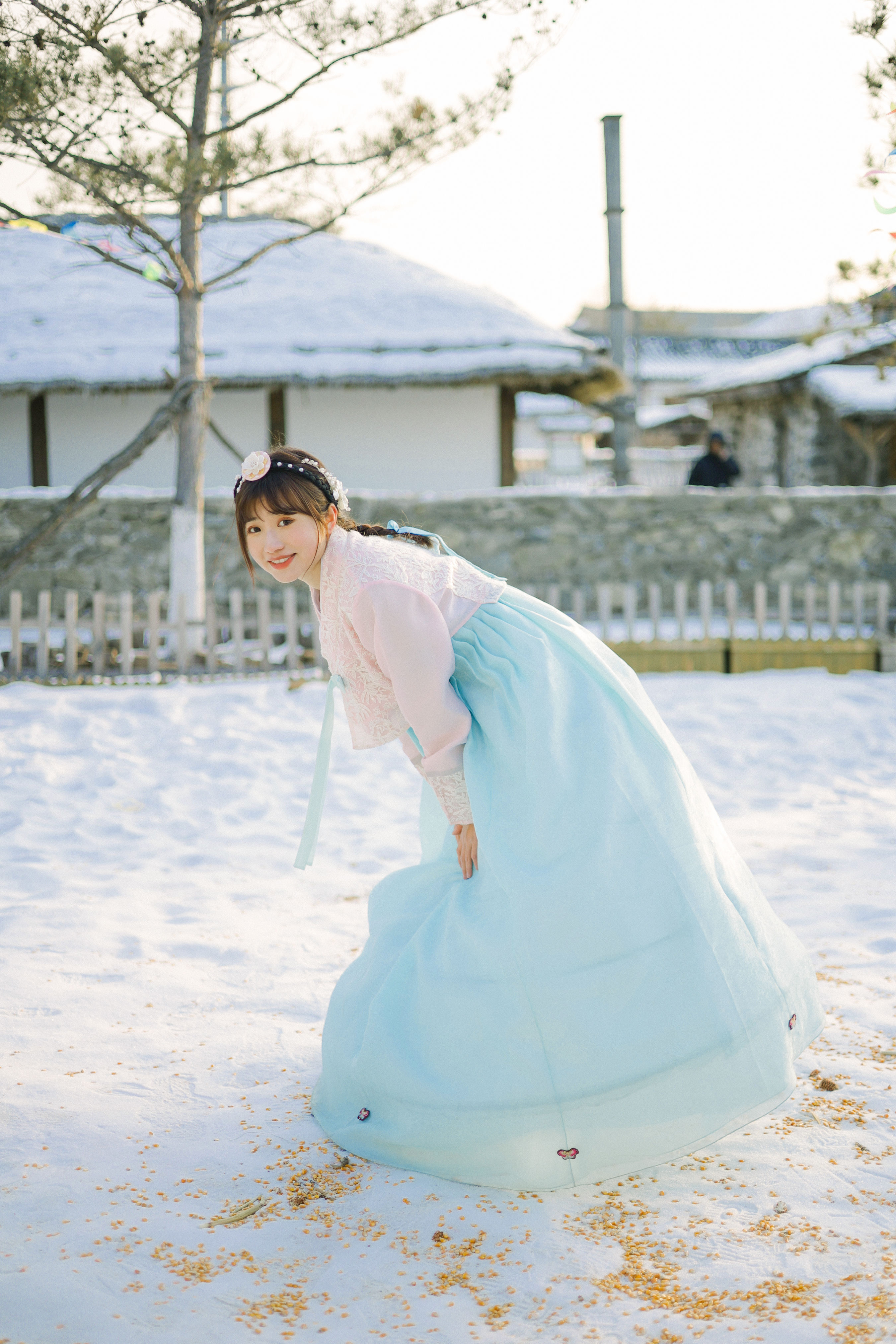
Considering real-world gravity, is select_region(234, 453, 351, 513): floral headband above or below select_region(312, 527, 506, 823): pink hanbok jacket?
above

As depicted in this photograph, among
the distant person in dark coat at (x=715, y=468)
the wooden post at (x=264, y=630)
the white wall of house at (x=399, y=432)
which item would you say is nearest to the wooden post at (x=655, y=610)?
the wooden post at (x=264, y=630)

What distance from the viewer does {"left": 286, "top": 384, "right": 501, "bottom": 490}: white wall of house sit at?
43.0 ft

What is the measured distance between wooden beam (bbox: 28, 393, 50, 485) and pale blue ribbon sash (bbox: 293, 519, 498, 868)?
11667mm

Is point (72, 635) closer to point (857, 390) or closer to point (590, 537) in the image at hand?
point (590, 537)

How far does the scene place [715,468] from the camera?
13.4 m

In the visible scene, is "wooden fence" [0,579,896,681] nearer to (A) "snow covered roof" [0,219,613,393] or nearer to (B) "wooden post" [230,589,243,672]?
(B) "wooden post" [230,589,243,672]

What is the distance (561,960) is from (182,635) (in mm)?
6070

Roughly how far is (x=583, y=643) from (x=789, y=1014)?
2.71ft

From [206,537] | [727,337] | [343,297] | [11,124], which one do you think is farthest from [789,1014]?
[727,337]

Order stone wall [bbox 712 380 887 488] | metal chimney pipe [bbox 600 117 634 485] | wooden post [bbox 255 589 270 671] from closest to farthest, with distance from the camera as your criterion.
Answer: wooden post [bbox 255 589 270 671], metal chimney pipe [bbox 600 117 634 485], stone wall [bbox 712 380 887 488]

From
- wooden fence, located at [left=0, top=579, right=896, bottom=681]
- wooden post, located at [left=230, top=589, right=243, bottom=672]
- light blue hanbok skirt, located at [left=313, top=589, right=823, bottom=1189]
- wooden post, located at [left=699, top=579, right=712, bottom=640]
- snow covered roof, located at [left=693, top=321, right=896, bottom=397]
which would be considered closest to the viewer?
light blue hanbok skirt, located at [left=313, top=589, right=823, bottom=1189]

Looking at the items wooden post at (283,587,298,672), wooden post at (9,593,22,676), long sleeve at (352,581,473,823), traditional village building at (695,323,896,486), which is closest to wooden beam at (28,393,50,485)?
wooden post at (9,593,22,676)

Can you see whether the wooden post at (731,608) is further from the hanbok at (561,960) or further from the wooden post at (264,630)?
the hanbok at (561,960)

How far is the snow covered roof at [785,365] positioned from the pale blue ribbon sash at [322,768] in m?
13.0
